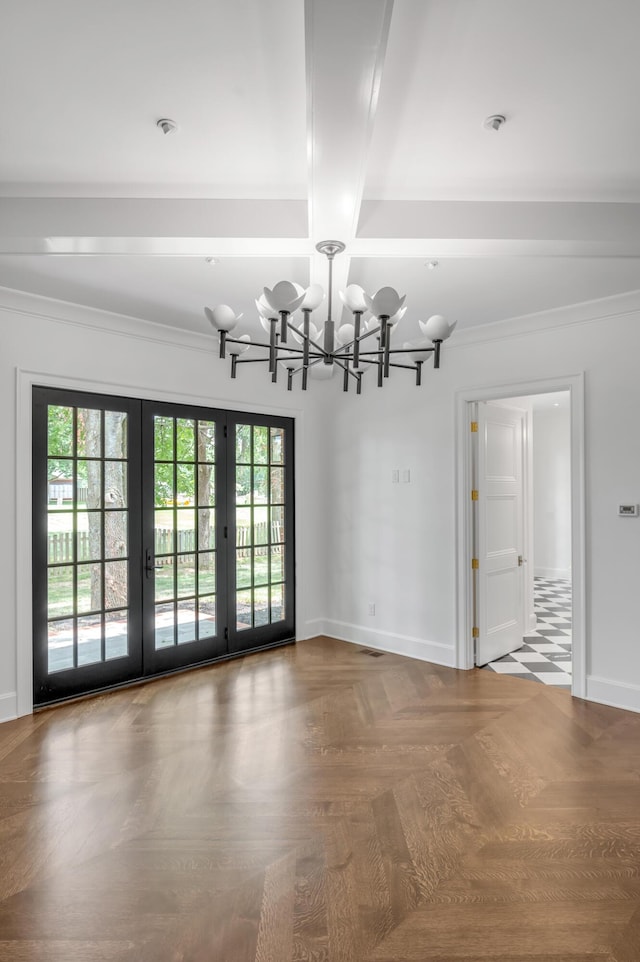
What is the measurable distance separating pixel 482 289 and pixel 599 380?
3.44ft

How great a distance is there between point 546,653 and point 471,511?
1559 mm

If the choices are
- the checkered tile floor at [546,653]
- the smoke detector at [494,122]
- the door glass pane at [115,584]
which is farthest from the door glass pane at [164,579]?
the smoke detector at [494,122]

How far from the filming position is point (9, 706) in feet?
12.3

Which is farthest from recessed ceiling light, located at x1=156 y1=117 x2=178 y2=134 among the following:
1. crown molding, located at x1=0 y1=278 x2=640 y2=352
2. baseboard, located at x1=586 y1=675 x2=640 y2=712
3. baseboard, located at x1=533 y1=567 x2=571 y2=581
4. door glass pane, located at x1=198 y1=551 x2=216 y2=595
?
baseboard, located at x1=533 y1=567 x2=571 y2=581

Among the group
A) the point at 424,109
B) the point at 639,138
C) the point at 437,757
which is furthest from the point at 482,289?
the point at 437,757

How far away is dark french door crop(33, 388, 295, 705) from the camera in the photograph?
4.02m

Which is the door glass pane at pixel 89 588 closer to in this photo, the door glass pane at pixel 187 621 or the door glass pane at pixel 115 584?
the door glass pane at pixel 115 584

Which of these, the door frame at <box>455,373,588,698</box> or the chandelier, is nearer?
the chandelier

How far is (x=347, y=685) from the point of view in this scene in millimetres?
4355

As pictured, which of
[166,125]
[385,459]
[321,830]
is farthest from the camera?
[385,459]

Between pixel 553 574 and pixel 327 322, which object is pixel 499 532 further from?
pixel 553 574

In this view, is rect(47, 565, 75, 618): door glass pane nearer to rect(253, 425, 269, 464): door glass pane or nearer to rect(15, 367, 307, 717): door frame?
rect(15, 367, 307, 717): door frame

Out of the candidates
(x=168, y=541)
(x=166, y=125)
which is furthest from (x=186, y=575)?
(x=166, y=125)

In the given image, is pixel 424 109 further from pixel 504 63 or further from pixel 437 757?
pixel 437 757
